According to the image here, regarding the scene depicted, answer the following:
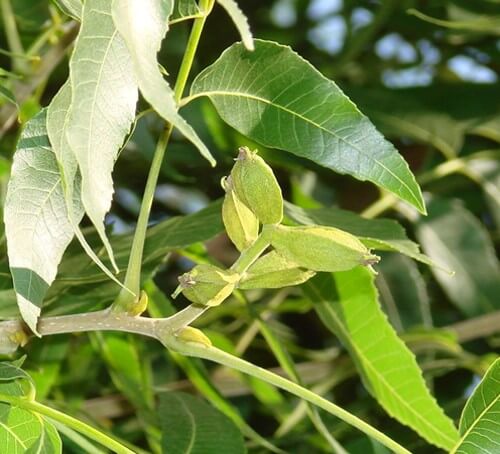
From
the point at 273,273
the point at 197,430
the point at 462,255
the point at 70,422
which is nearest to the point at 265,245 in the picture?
the point at 273,273

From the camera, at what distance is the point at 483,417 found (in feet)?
1.58

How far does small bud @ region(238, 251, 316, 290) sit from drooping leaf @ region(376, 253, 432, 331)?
1.58 feet

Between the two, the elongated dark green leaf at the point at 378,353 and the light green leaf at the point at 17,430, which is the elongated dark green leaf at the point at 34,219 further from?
the elongated dark green leaf at the point at 378,353

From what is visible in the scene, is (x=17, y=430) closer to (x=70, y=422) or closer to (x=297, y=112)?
(x=70, y=422)

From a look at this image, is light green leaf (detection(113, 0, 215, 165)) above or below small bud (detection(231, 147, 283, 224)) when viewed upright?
above

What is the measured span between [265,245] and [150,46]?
0.10m

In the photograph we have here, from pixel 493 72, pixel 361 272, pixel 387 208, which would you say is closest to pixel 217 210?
pixel 361 272

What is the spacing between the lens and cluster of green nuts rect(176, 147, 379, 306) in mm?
412

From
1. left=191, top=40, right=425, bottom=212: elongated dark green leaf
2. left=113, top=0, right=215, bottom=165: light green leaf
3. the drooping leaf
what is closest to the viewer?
left=113, top=0, right=215, bottom=165: light green leaf

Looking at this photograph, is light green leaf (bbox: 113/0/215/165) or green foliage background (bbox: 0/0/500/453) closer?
light green leaf (bbox: 113/0/215/165)

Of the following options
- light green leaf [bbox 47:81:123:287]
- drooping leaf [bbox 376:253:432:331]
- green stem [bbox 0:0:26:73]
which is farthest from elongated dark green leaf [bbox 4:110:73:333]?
drooping leaf [bbox 376:253:432:331]

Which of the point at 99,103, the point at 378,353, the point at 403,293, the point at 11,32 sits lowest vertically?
the point at 403,293

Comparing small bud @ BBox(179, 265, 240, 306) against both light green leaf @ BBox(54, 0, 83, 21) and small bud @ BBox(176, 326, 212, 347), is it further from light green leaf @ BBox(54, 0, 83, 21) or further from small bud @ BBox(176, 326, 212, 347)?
light green leaf @ BBox(54, 0, 83, 21)

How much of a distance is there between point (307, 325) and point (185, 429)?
47cm
